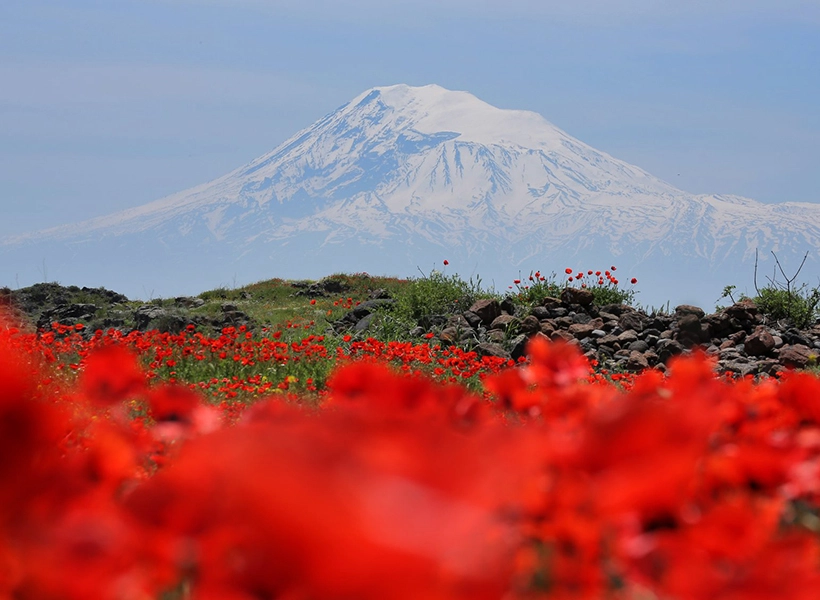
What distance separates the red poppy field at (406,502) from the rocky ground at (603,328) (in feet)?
25.8

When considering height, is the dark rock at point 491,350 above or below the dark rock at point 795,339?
below

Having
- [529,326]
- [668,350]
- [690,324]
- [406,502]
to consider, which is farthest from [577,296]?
[406,502]

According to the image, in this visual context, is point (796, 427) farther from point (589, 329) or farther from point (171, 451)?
point (589, 329)

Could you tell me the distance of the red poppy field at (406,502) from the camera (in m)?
0.63

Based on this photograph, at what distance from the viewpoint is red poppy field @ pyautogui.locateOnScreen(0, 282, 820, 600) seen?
2.05 feet

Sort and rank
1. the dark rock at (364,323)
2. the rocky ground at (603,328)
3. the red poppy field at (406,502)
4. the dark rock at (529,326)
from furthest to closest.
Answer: the dark rock at (364,323) < the dark rock at (529,326) < the rocky ground at (603,328) < the red poppy field at (406,502)

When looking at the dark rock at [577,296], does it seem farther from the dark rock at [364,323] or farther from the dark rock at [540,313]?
the dark rock at [364,323]

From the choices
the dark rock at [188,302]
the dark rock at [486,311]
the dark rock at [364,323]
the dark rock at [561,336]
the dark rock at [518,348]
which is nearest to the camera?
the dark rock at [518,348]

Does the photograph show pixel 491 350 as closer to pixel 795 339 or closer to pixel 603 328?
pixel 603 328

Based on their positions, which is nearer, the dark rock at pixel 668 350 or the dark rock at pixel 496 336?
the dark rock at pixel 668 350

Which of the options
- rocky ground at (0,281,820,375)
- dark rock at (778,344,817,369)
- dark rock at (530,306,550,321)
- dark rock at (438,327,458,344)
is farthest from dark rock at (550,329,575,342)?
dark rock at (778,344,817,369)

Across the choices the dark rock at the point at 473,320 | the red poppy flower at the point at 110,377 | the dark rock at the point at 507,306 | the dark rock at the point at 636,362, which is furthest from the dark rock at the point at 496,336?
the red poppy flower at the point at 110,377

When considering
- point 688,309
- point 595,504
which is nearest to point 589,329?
point 688,309

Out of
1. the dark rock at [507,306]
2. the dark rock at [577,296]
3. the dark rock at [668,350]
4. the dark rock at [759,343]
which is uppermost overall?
the dark rock at [577,296]
